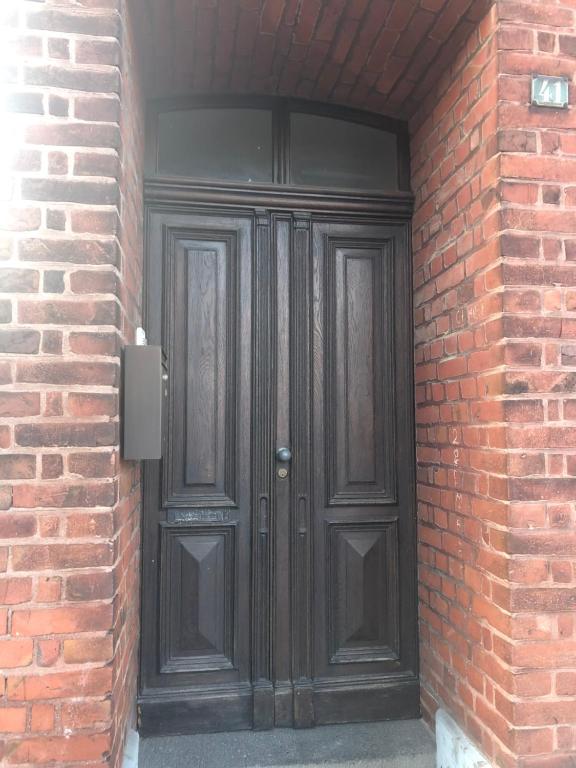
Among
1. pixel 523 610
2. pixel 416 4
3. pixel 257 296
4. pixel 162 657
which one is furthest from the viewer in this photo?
pixel 257 296

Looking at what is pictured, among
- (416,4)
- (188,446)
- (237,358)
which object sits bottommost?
(188,446)

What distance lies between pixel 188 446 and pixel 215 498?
28cm

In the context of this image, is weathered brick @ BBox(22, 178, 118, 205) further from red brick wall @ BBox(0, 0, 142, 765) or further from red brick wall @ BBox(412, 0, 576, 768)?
red brick wall @ BBox(412, 0, 576, 768)

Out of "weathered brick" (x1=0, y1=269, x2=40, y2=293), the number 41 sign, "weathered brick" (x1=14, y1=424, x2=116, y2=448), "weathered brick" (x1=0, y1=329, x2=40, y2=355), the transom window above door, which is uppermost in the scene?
the transom window above door

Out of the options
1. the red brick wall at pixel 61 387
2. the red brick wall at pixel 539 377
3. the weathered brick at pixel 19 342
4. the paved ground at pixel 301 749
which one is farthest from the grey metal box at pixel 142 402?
the paved ground at pixel 301 749

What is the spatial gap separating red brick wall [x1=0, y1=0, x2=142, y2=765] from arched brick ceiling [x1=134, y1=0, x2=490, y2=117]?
542mm

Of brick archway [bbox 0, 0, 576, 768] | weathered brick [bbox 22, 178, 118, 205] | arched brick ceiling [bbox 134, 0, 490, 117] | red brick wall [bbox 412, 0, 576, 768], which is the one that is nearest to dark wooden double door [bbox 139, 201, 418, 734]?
brick archway [bbox 0, 0, 576, 768]

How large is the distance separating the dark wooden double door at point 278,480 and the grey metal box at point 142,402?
625mm

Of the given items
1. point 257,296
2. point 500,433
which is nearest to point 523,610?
point 500,433

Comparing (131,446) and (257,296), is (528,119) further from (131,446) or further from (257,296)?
(131,446)

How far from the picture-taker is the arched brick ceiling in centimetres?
215

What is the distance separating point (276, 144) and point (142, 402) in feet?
5.08

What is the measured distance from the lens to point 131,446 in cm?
190

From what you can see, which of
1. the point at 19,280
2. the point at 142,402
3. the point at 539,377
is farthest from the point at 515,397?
the point at 19,280
